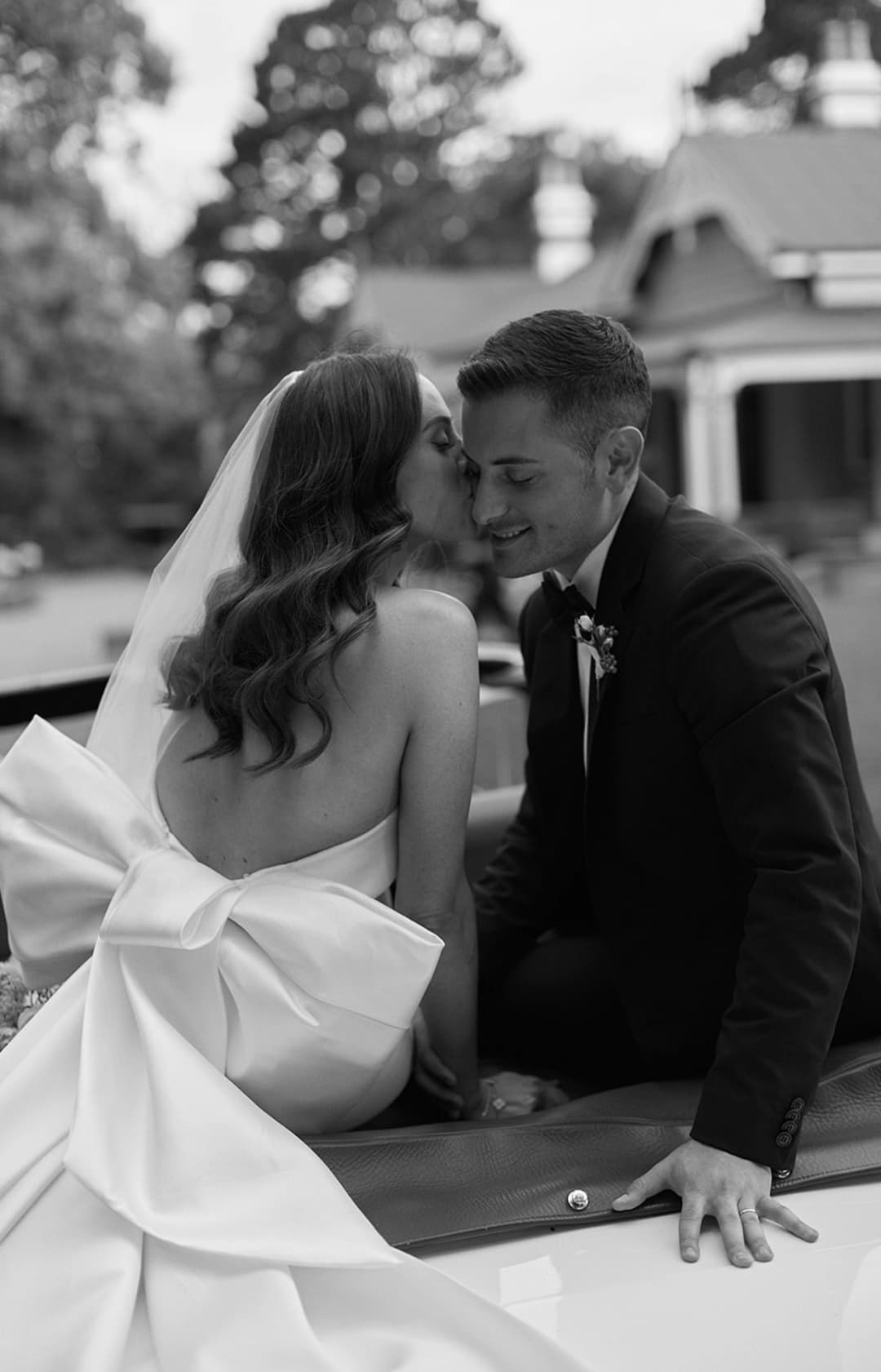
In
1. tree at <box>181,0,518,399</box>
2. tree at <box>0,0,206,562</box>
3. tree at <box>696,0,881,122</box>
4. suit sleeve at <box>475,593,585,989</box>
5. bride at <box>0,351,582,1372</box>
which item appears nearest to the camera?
bride at <box>0,351,582,1372</box>

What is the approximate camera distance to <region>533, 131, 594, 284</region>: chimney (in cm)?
2520

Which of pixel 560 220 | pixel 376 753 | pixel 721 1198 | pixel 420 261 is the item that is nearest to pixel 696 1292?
pixel 721 1198

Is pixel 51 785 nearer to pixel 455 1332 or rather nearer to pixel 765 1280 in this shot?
pixel 455 1332

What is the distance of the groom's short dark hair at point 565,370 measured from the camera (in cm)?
186

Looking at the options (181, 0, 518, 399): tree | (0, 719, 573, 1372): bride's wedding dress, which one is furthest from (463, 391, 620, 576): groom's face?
(181, 0, 518, 399): tree

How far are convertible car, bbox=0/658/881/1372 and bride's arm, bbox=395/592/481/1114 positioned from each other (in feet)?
1.02

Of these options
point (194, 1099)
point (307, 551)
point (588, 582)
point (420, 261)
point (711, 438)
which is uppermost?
point (307, 551)

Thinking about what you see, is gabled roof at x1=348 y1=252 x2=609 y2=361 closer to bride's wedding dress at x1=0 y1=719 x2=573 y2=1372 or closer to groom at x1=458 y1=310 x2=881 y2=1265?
groom at x1=458 y1=310 x2=881 y2=1265

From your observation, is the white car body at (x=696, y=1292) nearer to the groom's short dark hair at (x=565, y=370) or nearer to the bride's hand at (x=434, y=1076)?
the bride's hand at (x=434, y=1076)

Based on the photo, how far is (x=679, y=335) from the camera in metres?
17.2

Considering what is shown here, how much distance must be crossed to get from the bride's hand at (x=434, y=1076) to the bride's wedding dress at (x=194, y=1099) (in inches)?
3.7

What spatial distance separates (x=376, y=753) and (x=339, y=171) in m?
39.3

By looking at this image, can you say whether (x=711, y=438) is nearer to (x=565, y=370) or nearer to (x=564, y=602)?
(x=564, y=602)

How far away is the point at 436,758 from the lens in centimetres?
185
